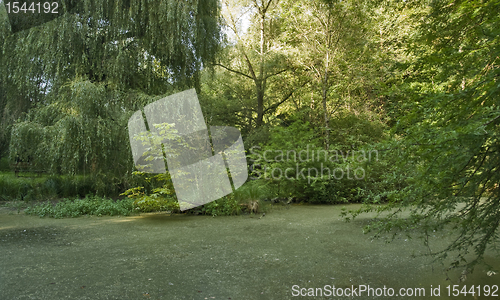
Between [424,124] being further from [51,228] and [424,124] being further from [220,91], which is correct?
[220,91]

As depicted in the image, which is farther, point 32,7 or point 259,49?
point 259,49

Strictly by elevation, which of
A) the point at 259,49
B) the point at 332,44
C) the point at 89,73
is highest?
the point at 259,49

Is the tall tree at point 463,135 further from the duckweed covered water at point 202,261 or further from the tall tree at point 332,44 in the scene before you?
the tall tree at point 332,44

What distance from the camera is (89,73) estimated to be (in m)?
7.56

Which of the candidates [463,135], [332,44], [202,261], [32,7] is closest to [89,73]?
[32,7]

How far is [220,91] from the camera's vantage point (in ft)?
41.8

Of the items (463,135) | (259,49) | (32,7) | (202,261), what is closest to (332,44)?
(259,49)

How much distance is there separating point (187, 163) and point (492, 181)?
5375 mm

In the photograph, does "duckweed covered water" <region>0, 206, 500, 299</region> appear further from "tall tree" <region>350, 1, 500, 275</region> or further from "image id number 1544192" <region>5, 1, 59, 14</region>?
"image id number 1544192" <region>5, 1, 59, 14</region>

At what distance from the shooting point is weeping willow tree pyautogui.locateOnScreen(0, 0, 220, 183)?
676 cm
